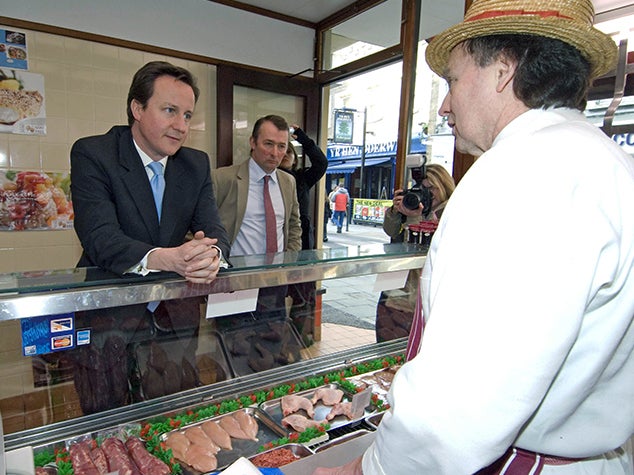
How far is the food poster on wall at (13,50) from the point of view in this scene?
3248mm

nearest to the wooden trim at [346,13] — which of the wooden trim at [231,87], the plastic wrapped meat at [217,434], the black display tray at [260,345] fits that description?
the wooden trim at [231,87]

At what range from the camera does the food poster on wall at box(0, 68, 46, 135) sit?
3.30 m

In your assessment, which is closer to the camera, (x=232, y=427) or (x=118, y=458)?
(x=118, y=458)

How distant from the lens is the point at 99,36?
355 cm

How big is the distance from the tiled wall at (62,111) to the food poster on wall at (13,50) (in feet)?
0.15

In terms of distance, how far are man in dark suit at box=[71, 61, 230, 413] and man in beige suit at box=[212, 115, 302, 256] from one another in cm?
94

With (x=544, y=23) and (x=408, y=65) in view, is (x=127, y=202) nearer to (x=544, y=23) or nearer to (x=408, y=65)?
(x=544, y=23)

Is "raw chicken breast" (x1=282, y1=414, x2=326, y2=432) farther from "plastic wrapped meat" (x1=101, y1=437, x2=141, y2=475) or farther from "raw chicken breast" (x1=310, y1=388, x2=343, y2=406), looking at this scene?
"plastic wrapped meat" (x1=101, y1=437, x2=141, y2=475)

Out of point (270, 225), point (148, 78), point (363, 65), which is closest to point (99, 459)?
point (148, 78)

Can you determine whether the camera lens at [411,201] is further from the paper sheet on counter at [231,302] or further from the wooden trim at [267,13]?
the wooden trim at [267,13]

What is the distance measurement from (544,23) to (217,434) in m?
1.57

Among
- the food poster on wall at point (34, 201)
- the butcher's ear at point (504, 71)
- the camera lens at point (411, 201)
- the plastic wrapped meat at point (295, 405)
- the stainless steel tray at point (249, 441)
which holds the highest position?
the butcher's ear at point (504, 71)

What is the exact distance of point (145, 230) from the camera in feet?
5.91

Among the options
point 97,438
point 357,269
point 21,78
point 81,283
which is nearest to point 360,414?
point 357,269
